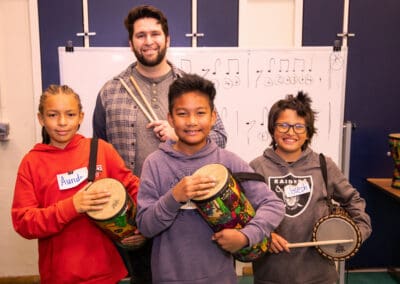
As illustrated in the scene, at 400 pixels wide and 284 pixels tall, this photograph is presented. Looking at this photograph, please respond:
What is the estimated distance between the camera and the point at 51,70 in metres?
3.08

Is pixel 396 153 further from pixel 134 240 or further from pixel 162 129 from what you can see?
pixel 134 240

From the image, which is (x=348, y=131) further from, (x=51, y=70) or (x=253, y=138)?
(x=51, y=70)

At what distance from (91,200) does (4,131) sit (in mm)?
2043

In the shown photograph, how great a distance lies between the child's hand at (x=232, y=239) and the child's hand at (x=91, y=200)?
Result: 480 mm

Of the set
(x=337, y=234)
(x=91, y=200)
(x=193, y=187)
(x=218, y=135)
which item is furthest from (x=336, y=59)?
(x=91, y=200)

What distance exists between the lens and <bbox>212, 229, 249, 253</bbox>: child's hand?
1306 mm

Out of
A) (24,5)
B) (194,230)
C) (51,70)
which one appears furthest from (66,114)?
(24,5)

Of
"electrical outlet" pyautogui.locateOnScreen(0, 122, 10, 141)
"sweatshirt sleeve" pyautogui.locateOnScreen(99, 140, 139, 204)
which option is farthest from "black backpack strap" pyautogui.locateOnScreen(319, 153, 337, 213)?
"electrical outlet" pyautogui.locateOnScreen(0, 122, 10, 141)

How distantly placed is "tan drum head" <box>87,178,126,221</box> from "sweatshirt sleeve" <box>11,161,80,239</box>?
0.11 metres

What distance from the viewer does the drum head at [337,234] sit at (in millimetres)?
1753

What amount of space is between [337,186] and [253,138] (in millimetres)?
1218

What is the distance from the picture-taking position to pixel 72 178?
5.23ft

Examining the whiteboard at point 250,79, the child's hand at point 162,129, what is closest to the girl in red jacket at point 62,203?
the child's hand at point 162,129

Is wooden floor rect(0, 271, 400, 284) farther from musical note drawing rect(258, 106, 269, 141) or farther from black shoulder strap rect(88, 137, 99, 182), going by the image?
black shoulder strap rect(88, 137, 99, 182)
